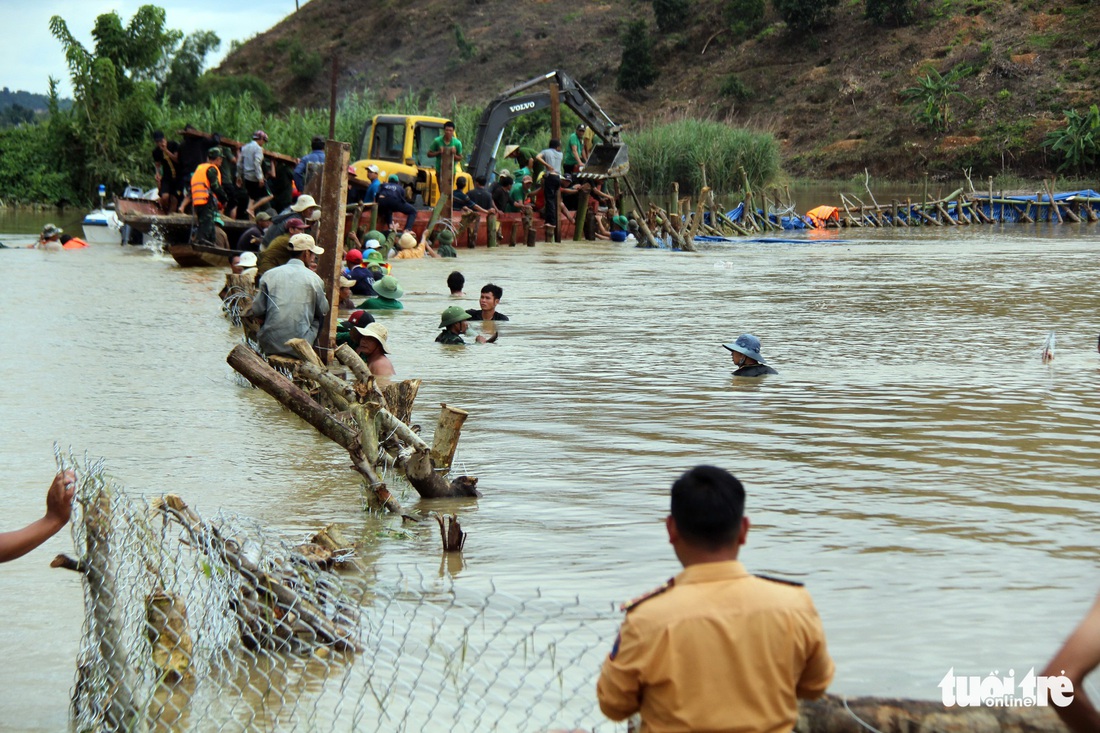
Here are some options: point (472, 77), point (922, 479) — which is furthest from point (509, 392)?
point (472, 77)

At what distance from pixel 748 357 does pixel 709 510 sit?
8376 millimetres

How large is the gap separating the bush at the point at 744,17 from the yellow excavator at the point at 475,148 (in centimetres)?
4832

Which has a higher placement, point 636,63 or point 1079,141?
point 636,63

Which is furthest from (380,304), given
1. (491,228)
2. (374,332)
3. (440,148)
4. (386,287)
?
(491,228)

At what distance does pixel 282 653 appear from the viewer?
196 inches

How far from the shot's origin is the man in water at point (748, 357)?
1109 cm

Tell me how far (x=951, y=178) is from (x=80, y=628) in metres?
54.1

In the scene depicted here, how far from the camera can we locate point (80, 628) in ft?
17.2

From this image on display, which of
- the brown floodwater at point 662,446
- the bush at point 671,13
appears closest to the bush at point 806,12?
the bush at point 671,13

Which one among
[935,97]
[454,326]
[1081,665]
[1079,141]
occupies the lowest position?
[454,326]

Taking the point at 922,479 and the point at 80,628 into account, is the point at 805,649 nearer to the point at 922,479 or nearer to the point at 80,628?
the point at 80,628

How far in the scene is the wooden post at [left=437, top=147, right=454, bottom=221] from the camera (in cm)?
2378

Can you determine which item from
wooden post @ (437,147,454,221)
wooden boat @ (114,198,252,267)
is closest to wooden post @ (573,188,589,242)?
wooden post @ (437,147,454,221)

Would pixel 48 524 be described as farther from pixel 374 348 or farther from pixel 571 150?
pixel 571 150
